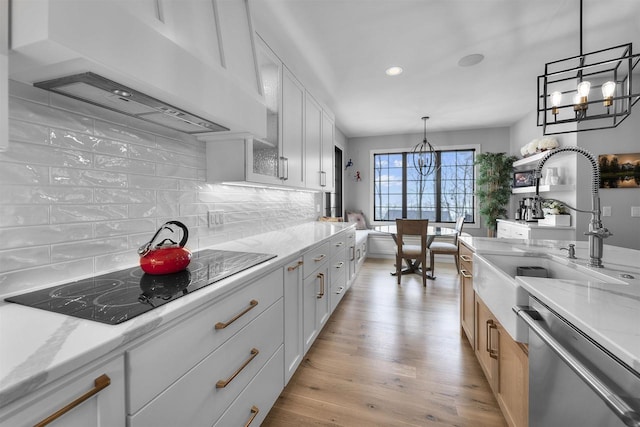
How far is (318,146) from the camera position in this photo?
3.22 metres

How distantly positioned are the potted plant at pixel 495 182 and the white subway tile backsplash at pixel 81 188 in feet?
16.4

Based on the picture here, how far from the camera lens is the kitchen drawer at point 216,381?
83 centimetres

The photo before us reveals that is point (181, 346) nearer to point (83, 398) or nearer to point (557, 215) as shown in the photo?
point (83, 398)

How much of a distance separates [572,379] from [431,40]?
8.84 feet

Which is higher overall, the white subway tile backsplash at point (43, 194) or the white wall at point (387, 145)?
the white wall at point (387, 145)

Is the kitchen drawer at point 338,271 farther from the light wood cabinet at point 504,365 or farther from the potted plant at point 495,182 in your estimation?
the potted plant at point 495,182

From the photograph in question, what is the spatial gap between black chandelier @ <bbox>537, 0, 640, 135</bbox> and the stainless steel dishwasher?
58.5 inches

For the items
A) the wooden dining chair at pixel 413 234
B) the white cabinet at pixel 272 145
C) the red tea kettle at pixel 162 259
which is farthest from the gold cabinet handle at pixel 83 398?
the wooden dining chair at pixel 413 234

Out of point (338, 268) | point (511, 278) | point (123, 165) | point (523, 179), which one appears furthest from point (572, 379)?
point (523, 179)

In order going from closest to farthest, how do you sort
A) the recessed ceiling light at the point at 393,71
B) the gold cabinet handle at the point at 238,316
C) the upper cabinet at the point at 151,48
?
the upper cabinet at the point at 151,48 < the gold cabinet handle at the point at 238,316 < the recessed ceiling light at the point at 393,71

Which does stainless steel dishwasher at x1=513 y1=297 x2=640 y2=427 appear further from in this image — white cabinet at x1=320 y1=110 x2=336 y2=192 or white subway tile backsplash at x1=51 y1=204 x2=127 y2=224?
white cabinet at x1=320 y1=110 x2=336 y2=192

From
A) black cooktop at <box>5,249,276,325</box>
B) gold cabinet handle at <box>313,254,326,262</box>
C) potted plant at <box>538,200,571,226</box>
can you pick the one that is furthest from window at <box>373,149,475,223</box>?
black cooktop at <box>5,249,276,325</box>

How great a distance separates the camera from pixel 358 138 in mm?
6344

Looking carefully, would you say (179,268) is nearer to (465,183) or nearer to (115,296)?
(115,296)
